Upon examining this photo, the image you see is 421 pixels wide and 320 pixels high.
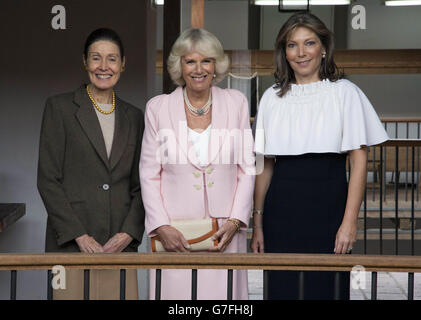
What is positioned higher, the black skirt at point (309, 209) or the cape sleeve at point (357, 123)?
the cape sleeve at point (357, 123)

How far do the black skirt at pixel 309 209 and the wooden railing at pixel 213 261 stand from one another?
61 cm

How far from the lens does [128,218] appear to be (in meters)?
2.95

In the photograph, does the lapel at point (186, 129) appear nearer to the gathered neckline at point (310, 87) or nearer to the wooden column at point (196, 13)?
the gathered neckline at point (310, 87)

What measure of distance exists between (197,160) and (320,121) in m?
0.52

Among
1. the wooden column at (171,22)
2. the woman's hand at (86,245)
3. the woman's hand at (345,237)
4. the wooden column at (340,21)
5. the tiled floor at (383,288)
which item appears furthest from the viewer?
the wooden column at (340,21)

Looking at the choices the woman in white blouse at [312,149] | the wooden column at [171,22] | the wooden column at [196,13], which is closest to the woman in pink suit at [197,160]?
the woman in white blouse at [312,149]

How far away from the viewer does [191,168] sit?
9.29 feet

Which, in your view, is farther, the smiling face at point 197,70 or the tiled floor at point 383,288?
the tiled floor at point 383,288

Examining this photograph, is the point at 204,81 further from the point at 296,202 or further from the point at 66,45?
the point at 66,45

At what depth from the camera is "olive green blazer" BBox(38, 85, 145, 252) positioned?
287 centimetres

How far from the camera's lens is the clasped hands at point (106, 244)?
2.87 m

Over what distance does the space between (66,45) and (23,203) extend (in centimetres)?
105
